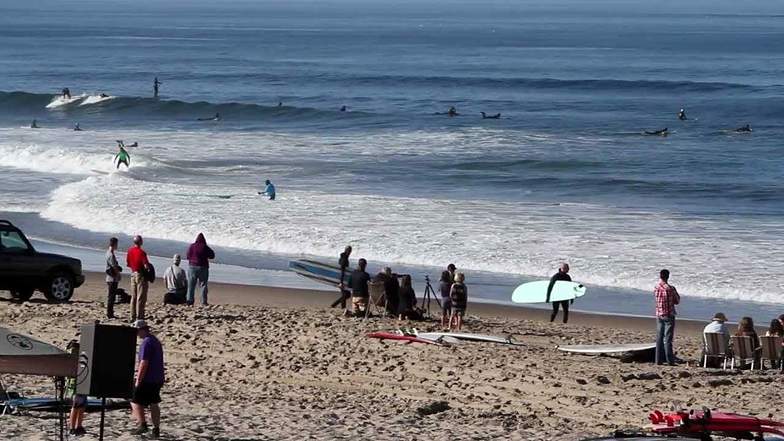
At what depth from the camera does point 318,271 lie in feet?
84.9

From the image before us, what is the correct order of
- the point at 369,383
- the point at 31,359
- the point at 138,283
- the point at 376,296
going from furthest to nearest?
1. the point at 376,296
2. the point at 138,283
3. the point at 369,383
4. the point at 31,359


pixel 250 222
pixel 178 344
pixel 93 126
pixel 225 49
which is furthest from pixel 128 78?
pixel 178 344

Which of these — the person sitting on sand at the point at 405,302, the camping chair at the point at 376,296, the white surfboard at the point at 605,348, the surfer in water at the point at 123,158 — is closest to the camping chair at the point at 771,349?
the white surfboard at the point at 605,348

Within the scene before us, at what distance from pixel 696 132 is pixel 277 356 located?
4774cm

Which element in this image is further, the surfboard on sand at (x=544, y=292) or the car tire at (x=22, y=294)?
the surfboard on sand at (x=544, y=292)

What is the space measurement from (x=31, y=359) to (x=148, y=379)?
1267 millimetres

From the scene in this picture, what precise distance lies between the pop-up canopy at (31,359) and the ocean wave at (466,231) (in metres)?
16.1

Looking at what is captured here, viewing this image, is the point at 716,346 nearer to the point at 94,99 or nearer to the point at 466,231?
the point at 466,231

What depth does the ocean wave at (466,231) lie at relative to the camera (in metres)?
27.8

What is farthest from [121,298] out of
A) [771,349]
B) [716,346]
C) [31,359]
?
[771,349]

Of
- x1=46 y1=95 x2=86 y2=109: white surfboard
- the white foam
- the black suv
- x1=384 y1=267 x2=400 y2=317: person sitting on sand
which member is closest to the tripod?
x1=384 y1=267 x2=400 y2=317: person sitting on sand

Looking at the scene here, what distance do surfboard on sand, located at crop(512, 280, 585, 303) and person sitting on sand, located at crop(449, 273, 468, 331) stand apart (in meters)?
2.74

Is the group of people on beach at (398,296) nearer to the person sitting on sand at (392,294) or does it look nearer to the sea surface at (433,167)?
the person sitting on sand at (392,294)

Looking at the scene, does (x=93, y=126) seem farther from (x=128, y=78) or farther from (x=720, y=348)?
(x=720, y=348)
